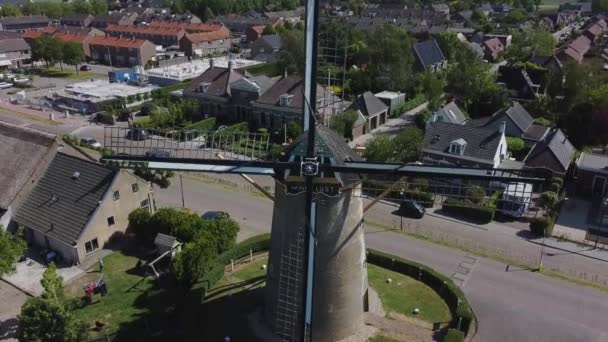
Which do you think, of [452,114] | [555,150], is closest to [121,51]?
[452,114]

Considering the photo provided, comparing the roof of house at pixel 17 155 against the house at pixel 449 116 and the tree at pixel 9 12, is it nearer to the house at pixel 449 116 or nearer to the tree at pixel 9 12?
the house at pixel 449 116

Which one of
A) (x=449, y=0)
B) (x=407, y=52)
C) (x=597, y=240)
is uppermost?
(x=449, y=0)

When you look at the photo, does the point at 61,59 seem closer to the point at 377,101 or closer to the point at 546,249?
the point at 377,101

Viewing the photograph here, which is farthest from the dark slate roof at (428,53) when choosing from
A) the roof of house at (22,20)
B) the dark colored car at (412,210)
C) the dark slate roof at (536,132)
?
the roof of house at (22,20)

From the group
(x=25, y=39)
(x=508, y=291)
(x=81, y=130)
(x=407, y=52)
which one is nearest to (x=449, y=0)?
(x=407, y=52)

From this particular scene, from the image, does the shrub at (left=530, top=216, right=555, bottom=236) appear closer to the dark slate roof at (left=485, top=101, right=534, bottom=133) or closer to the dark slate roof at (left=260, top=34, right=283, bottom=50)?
the dark slate roof at (left=485, top=101, right=534, bottom=133)

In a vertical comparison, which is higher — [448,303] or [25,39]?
[25,39]
